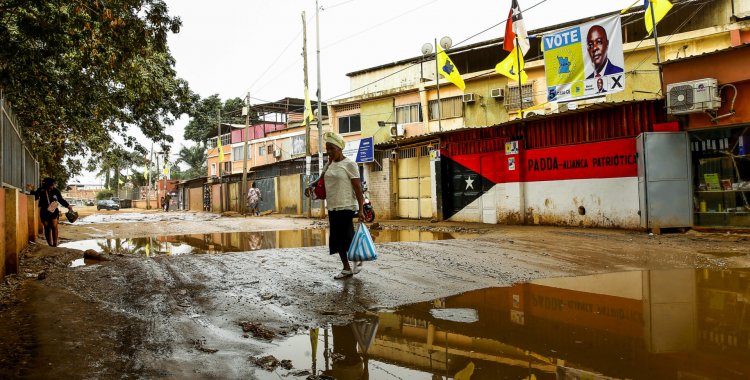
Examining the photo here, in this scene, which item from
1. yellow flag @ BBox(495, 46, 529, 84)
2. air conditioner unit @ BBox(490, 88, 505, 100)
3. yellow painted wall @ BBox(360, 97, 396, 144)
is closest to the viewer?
yellow flag @ BBox(495, 46, 529, 84)

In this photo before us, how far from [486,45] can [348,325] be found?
74.3 feet

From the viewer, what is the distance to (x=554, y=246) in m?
8.80

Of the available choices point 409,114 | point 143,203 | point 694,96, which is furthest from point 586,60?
point 143,203

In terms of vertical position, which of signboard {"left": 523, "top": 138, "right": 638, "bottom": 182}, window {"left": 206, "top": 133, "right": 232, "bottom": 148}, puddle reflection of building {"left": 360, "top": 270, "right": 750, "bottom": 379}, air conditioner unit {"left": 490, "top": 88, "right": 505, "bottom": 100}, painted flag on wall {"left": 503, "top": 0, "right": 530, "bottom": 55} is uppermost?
window {"left": 206, "top": 133, "right": 232, "bottom": 148}

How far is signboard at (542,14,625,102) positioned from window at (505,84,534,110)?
8888mm

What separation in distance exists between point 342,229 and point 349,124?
2562cm

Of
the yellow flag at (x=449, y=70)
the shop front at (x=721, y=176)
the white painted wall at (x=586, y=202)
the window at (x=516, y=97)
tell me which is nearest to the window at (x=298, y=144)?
the window at (x=516, y=97)

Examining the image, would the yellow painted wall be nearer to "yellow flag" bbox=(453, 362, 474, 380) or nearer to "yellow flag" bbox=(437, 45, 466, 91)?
"yellow flag" bbox=(437, 45, 466, 91)

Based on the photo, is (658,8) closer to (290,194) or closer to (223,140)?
(290,194)

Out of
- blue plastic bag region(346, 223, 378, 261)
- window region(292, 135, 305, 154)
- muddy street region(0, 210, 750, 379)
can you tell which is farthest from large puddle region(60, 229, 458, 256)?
window region(292, 135, 305, 154)

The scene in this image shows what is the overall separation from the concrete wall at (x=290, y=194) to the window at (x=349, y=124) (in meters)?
4.79

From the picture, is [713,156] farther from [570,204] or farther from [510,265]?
[510,265]

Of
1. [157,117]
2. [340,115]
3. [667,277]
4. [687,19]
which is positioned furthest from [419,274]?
[340,115]

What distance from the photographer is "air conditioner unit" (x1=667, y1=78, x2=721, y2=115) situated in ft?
34.2
